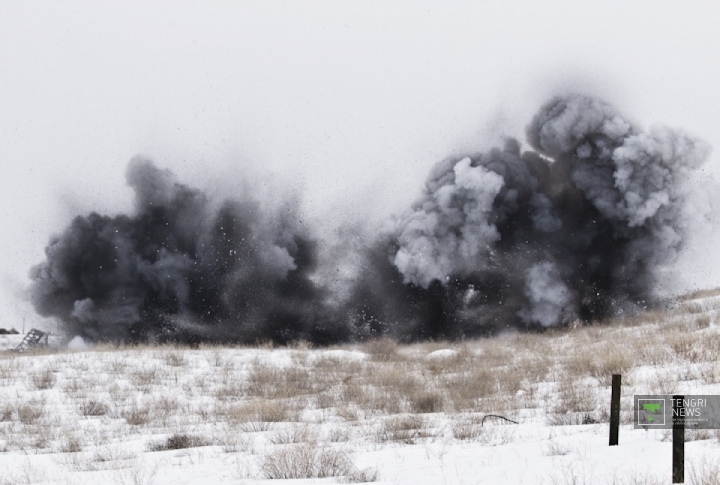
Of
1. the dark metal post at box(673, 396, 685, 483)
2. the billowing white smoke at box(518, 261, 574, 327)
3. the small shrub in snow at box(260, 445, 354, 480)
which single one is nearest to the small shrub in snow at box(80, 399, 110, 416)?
the small shrub in snow at box(260, 445, 354, 480)

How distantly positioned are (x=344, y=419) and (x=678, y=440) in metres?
8.08

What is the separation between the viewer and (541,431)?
936cm

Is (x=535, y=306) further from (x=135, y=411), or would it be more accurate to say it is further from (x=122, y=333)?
(x=135, y=411)

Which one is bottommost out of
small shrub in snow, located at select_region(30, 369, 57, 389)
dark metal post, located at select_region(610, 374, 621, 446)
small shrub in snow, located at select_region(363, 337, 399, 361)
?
small shrub in snow, located at select_region(30, 369, 57, 389)

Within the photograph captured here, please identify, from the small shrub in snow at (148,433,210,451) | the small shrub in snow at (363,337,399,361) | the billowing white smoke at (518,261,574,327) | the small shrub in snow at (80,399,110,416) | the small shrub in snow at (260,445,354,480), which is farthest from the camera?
the billowing white smoke at (518,261,574,327)

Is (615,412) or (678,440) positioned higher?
(615,412)

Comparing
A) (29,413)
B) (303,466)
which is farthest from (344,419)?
(29,413)

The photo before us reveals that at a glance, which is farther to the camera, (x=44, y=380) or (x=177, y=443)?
(x=44, y=380)

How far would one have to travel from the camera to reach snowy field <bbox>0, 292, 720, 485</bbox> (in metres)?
7.09

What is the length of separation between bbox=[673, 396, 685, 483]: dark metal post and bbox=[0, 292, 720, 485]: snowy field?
0.42 feet

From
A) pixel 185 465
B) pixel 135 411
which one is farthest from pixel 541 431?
pixel 135 411

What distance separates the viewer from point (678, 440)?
17.4 ft

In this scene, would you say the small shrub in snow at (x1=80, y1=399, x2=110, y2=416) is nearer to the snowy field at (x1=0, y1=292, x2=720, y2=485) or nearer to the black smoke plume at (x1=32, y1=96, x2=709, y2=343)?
the snowy field at (x1=0, y1=292, x2=720, y2=485)

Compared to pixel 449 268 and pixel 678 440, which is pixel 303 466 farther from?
pixel 449 268
